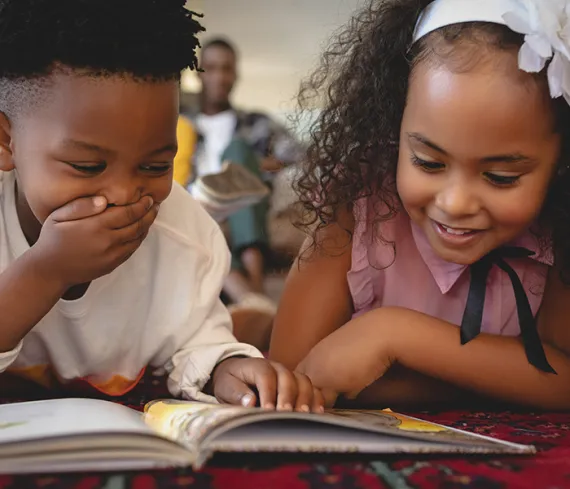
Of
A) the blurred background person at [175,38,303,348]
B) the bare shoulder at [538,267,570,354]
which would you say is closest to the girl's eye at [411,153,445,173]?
the bare shoulder at [538,267,570,354]

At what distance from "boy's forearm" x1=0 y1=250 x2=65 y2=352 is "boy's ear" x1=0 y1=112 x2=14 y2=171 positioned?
13cm

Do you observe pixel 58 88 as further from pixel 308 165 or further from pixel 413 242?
pixel 413 242

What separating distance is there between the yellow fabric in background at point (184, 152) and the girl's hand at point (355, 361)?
5.33 ft

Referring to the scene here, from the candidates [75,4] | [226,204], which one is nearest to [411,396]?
[75,4]

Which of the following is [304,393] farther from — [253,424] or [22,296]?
[22,296]

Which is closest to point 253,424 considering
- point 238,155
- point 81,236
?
point 81,236

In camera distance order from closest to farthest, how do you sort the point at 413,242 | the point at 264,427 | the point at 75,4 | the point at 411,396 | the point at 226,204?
the point at 264,427 → the point at 75,4 → the point at 411,396 → the point at 413,242 → the point at 226,204

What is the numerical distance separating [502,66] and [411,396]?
427 millimetres

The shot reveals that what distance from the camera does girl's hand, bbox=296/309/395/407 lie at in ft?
2.99

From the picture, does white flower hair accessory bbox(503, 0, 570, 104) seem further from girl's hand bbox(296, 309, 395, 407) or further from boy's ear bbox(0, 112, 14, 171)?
boy's ear bbox(0, 112, 14, 171)

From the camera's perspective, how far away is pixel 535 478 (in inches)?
24.0

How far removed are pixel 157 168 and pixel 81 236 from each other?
12 centimetres

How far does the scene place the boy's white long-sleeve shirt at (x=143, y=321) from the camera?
952 millimetres

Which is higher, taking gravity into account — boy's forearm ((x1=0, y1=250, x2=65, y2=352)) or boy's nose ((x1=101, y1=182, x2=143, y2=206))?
boy's nose ((x1=101, y1=182, x2=143, y2=206))
